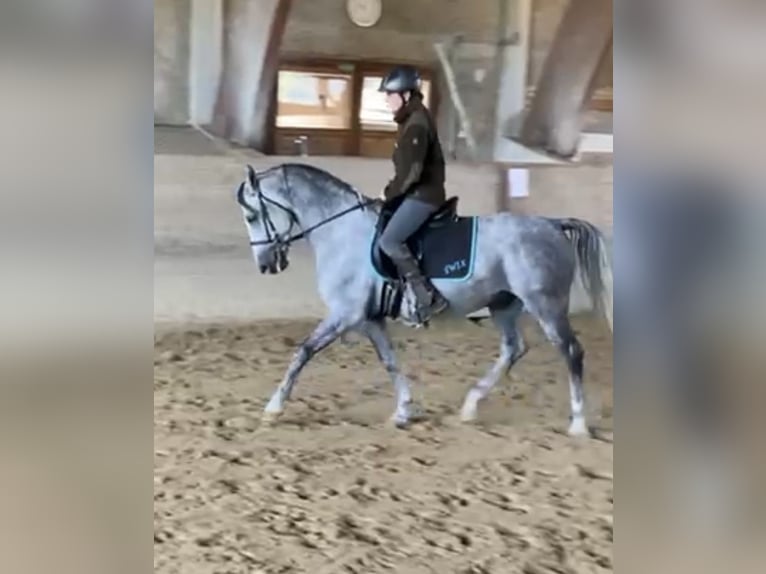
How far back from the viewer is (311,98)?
1.39 metres

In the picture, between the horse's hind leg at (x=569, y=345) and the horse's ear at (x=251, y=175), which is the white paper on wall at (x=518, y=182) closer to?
the horse's hind leg at (x=569, y=345)

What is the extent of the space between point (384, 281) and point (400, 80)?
0.31 metres

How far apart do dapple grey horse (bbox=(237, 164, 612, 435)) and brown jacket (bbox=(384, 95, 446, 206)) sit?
6cm

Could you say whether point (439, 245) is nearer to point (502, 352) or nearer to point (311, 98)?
point (502, 352)

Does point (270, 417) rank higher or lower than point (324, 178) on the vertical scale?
lower

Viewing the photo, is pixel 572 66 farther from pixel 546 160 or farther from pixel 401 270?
pixel 401 270

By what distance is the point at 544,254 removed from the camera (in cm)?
148

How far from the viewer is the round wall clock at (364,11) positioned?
1379mm

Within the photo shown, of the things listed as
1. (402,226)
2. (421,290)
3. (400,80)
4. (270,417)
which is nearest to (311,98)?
(400,80)

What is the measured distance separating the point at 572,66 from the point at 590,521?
0.73 m

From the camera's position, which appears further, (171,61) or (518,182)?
(518,182)

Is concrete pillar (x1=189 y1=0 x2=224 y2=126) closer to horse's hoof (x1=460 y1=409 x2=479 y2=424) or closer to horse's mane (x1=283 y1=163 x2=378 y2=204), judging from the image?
horse's mane (x1=283 y1=163 x2=378 y2=204)
